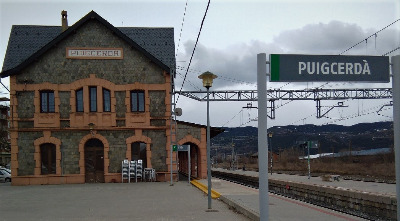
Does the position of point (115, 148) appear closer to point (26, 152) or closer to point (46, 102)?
point (46, 102)

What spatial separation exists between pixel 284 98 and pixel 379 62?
84.5 feet

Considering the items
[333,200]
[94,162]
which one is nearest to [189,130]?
[94,162]

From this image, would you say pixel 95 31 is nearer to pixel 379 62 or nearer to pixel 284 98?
pixel 284 98

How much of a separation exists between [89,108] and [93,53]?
337cm

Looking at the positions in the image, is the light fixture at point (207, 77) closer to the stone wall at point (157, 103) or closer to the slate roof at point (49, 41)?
the slate roof at point (49, 41)

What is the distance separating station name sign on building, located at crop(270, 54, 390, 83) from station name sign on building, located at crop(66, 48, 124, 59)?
840 inches

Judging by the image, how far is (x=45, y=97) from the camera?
27141mm

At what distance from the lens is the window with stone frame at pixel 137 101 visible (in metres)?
27.6

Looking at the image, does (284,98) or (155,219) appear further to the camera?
(284,98)

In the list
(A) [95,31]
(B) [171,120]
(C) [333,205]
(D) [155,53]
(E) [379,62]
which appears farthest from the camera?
(D) [155,53]

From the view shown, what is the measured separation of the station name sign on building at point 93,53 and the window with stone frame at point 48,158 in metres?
5.58

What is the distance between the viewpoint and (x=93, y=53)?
27.4 metres

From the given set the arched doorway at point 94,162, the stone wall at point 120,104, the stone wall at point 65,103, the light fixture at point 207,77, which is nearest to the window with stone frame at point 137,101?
the stone wall at point 120,104

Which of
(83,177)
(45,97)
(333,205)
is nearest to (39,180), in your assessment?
(83,177)
